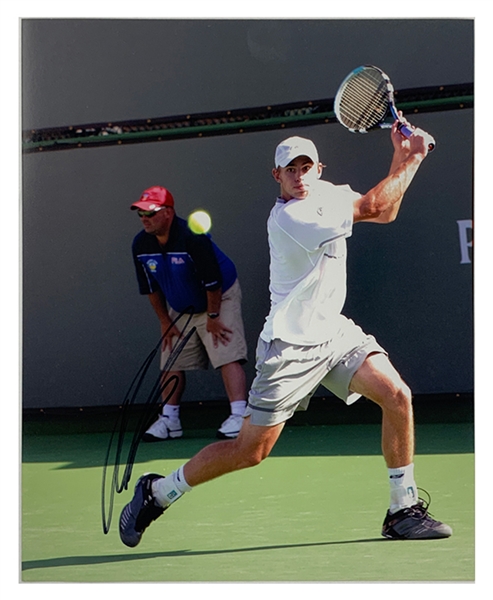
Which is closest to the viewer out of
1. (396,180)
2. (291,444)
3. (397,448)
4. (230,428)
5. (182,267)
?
(396,180)

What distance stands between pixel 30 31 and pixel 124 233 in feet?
4.68

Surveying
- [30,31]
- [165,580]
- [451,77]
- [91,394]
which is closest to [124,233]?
[91,394]

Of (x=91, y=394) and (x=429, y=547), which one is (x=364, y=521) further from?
(x=91, y=394)

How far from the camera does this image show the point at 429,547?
4.29m

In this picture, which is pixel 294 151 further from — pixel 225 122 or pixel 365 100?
pixel 225 122

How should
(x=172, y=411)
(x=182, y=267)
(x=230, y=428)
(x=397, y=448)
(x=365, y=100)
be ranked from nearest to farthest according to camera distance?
(x=397, y=448), (x=365, y=100), (x=230, y=428), (x=172, y=411), (x=182, y=267)

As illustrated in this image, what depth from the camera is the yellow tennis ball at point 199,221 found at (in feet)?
19.3

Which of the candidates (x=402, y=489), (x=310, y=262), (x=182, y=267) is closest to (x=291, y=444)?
(x=182, y=267)

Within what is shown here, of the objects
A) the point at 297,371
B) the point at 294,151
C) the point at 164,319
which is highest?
the point at 294,151

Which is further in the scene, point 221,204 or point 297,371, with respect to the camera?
point 221,204

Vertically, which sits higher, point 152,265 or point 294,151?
point 294,151

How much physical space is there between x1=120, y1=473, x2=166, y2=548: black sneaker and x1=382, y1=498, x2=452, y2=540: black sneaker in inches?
36.5

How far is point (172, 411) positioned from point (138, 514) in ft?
4.41

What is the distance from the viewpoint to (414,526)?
4.38 metres
